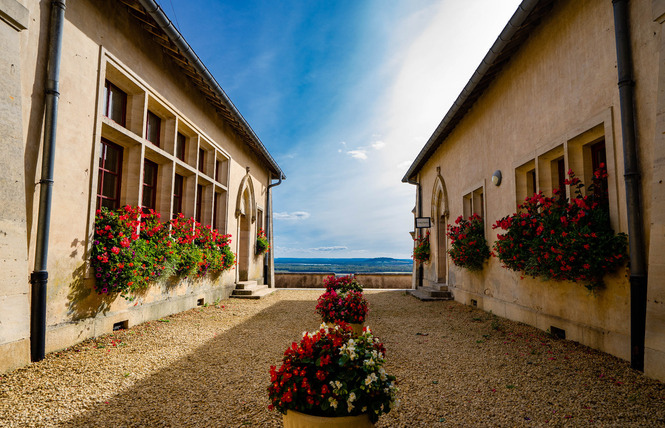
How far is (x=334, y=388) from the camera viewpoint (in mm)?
1832

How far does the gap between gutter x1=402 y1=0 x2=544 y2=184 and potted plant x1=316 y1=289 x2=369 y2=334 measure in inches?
183

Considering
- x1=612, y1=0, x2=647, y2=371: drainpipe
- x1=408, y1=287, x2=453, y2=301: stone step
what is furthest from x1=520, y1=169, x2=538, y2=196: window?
x1=408, y1=287, x2=453, y2=301: stone step

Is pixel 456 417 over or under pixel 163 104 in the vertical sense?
under

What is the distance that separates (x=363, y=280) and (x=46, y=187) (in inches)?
514

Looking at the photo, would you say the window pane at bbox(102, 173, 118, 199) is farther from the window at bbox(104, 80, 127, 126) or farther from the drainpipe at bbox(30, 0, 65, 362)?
the drainpipe at bbox(30, 0, 65, 362)

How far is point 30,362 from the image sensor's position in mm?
3598

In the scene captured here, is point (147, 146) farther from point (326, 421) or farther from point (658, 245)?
point (658, 245)

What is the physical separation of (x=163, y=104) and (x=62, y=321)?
400cm

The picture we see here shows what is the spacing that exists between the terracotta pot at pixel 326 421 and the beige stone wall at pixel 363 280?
13896mm

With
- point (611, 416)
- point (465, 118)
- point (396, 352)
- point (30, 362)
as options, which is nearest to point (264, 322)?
point (396, 352)

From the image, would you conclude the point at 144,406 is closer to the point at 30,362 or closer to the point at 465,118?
the point at 30,362

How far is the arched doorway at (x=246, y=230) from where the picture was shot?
1152cm

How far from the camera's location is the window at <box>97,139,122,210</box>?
5297mm

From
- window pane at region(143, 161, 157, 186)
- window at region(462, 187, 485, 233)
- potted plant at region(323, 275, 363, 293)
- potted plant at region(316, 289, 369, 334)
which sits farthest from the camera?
window at region(462, 187, 485, 233)
